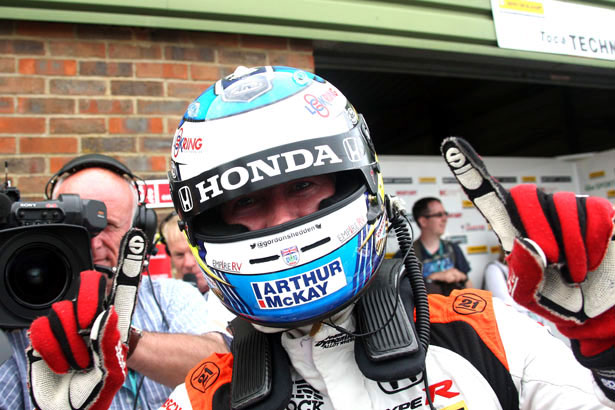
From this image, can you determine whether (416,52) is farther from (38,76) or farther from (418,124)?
(418,124)

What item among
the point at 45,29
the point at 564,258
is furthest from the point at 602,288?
the point at 45,29

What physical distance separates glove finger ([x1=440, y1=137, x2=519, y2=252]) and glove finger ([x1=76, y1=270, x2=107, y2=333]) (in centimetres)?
95

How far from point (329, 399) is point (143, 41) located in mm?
2572

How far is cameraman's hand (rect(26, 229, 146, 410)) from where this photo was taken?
1203 mm

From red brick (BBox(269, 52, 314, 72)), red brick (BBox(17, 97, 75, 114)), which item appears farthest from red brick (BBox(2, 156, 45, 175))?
red brick (BBox(269, 52, 314, 72))

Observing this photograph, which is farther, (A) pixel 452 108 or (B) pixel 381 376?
(A) pixel 452 108

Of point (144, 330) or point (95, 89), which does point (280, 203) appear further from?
point (95, 89)

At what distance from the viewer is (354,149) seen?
1236mm

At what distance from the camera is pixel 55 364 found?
1.21 m

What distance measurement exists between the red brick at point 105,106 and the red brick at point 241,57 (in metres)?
0.66

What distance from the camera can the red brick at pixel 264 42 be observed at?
10.4ft

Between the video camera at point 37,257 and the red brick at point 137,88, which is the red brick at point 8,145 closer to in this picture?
the red brick at point 137,88

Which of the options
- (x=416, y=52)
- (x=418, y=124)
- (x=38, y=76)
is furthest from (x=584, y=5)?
(x=418, y=124)

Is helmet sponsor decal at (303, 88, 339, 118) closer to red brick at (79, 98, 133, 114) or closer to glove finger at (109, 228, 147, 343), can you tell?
glove finger at (109, 228, 147, 343)
